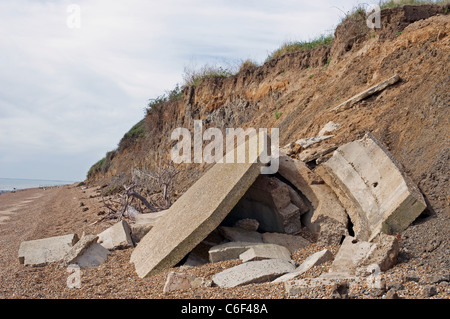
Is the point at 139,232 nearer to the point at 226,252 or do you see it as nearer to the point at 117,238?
the point at 117,238

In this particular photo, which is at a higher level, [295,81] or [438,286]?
[295,81]

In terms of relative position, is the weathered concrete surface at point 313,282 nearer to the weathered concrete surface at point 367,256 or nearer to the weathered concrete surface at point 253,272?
the weathered concrete surface at point 367,256

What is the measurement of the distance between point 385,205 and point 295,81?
32.4 feet

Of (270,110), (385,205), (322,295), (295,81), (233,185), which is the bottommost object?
(322,295)

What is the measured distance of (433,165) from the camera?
5.28 meters

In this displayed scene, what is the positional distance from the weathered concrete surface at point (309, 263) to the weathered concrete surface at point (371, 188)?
554mm

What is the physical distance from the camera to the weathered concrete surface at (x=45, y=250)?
589 cm

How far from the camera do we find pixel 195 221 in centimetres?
498

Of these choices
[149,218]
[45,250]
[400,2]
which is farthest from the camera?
[400,2]

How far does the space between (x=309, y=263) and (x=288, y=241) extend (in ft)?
2.67

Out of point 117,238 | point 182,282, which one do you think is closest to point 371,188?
point 182,282

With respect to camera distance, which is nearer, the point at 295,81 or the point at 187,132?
the point at 295,81

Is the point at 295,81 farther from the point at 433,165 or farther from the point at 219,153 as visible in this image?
the point at 433,165

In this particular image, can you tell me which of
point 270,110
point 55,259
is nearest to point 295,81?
point 270,110
